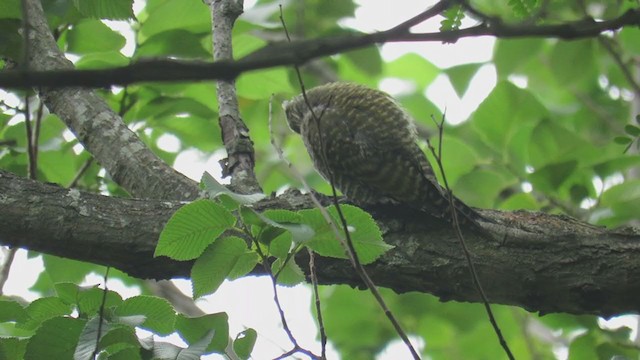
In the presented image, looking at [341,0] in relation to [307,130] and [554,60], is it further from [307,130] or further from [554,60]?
[554,60]

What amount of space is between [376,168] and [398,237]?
741 millimetres

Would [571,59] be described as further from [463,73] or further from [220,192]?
[220,192]

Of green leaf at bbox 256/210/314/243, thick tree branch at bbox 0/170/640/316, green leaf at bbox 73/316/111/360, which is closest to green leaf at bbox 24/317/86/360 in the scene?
green leaf at bbox 73/316/111/360

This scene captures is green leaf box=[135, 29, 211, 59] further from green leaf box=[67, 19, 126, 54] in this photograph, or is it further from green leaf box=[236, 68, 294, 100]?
green leaf box=[236, 68, 294, 100]

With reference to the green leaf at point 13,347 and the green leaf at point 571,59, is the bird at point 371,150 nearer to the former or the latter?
the green leaf at point 571,59

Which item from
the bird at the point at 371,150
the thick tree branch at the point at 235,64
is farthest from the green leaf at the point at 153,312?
the thick tree branch at the point at 235,64

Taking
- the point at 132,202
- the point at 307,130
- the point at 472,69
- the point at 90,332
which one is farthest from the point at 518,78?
the point at 90,332

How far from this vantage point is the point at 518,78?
740cm

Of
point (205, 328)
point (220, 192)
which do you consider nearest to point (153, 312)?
point (205, 328)

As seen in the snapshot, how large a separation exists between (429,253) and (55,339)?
120cm

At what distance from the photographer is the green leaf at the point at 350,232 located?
2027 millimetres

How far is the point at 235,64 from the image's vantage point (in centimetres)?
103

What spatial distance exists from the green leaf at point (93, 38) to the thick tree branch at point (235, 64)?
262cm

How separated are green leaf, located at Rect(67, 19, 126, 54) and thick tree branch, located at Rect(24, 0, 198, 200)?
6.7 inches
